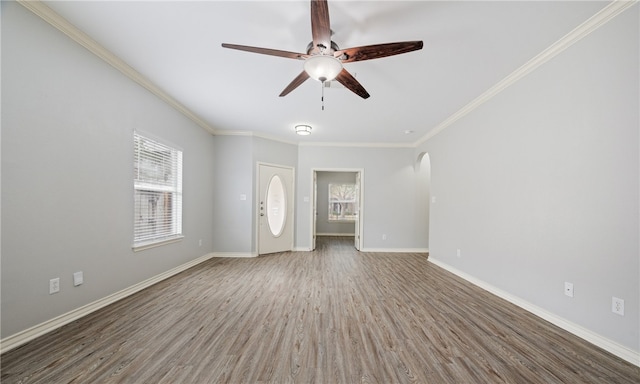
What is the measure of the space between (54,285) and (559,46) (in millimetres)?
5066

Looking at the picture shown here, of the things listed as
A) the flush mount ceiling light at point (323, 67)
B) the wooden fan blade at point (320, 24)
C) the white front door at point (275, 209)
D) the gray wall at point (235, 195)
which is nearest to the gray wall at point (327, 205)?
the white front door at point (275, 209)

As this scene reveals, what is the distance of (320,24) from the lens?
161 cm

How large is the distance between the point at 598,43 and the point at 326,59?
90.1 inches

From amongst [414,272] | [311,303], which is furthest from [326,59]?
[414,272]

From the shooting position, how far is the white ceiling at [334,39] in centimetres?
182

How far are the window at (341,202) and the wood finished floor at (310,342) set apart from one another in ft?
17.8

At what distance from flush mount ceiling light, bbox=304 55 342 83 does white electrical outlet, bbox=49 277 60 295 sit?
285 centimetres

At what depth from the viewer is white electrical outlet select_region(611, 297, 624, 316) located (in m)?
1.77

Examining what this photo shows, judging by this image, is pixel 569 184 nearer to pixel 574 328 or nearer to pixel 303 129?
pixel 574 328

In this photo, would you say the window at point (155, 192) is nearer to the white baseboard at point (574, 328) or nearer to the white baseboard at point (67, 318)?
the white baseboard at point (67, 318)

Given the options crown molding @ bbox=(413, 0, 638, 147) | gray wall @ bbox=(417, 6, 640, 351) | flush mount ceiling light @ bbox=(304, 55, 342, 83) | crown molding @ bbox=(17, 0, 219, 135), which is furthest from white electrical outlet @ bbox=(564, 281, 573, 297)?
crown molding @ bbox=(17, 0, 219, 135)

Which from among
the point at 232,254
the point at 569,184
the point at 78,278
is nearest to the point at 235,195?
the point at 232,254

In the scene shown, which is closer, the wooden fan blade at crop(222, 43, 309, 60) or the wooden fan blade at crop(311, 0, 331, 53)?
the wooden fan blade at crop(311, 0, 331, 53)

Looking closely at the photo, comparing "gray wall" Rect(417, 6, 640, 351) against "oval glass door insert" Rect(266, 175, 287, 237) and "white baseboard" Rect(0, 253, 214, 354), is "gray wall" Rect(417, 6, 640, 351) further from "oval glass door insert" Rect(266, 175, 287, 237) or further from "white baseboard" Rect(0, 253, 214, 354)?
"white baseboard" Rect(0, 253, 214, 354)
